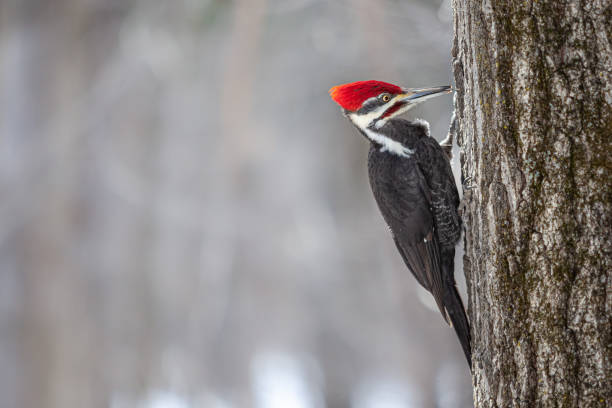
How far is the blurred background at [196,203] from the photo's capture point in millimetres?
7375

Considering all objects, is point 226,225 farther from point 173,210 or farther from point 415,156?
point 415,156

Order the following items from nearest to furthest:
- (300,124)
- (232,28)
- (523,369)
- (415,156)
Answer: (523,369) → (415,156) → (232,28) → (300,124)

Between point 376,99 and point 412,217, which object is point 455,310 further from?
point 376,99

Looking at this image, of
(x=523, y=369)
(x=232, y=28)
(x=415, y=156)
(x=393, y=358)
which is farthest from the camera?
(x=393, y=358)

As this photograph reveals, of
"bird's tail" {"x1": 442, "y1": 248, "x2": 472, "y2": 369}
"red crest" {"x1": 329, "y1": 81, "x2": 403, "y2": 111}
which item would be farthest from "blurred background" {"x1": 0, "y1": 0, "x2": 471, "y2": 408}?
"bird's tail" {"x1": 442, "y1": 248, "x2": 472, "y2": 369}

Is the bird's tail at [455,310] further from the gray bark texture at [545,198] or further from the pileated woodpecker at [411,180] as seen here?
the gray bark texture at [545,198]

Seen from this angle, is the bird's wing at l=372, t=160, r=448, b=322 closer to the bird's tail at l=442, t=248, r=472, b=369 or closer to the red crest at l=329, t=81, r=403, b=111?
the bird's tail at l=442, t=248, r=472, b=369

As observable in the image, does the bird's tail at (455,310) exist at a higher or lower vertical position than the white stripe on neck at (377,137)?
lower

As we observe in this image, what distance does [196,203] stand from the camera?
909 cm

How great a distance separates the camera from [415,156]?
7.97 ft

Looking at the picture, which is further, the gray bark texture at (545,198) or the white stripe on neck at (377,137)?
the white stripe on neck at (377,137)

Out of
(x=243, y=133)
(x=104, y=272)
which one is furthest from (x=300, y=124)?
(x=104, y=272)

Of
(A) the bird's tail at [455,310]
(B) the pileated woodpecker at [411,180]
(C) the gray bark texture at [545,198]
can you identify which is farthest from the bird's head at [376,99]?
(C) the gray bark texture at [545,198]

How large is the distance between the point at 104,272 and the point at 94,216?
3.03 ft
